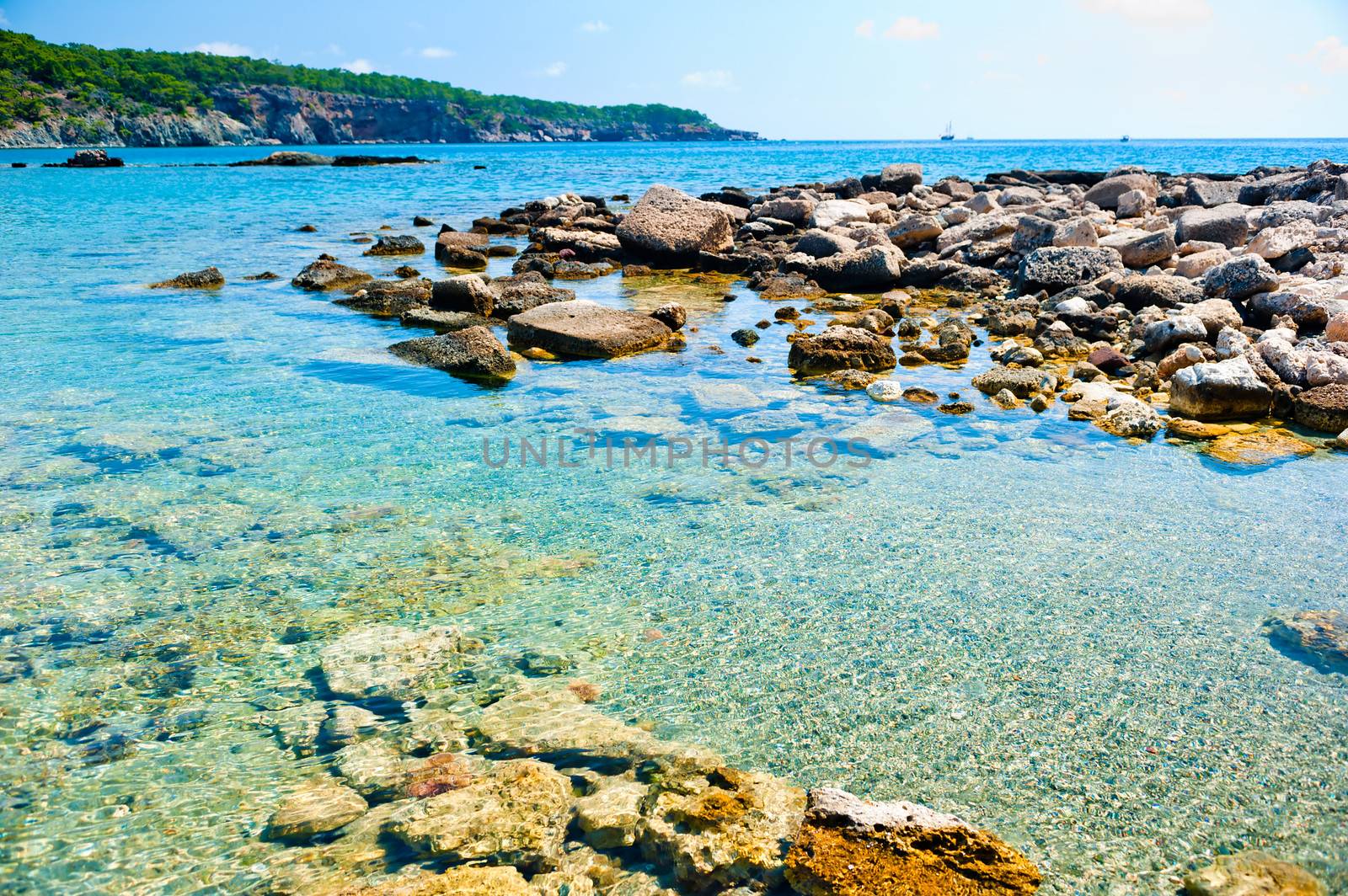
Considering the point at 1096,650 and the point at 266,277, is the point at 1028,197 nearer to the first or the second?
the point at 266,277

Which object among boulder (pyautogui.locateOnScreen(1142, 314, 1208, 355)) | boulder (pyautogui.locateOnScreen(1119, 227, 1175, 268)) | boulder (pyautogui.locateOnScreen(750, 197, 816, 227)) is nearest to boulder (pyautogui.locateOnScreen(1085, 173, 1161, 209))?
boulder (pyautogui.locateOnScreen(750, 197, 816, 227))

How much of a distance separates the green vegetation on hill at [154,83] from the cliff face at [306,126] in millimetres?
1273

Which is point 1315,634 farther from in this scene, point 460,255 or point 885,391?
point 460,255

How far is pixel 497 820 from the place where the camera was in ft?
8.45

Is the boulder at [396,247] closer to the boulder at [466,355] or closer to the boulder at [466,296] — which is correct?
the boulder at [466,296]

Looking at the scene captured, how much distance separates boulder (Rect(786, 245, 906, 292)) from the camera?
41.2 feet

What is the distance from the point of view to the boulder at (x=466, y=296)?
10.7 meters

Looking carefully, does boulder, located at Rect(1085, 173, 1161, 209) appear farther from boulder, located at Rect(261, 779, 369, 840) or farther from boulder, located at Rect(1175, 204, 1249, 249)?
boulder, located at Rect(261, 779, 369, 840)

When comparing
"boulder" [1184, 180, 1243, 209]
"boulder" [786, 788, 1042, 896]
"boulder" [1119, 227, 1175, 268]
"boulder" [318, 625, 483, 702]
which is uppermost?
"boulder" [1184, 180, 1243, 209]

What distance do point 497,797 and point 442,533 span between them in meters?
2.18

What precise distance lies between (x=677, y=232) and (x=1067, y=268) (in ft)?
22.4

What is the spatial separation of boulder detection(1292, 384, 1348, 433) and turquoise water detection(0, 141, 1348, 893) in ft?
2.08

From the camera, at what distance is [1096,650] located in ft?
11.6

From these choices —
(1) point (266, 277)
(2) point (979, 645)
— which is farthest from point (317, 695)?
(1) point (266, 277)
